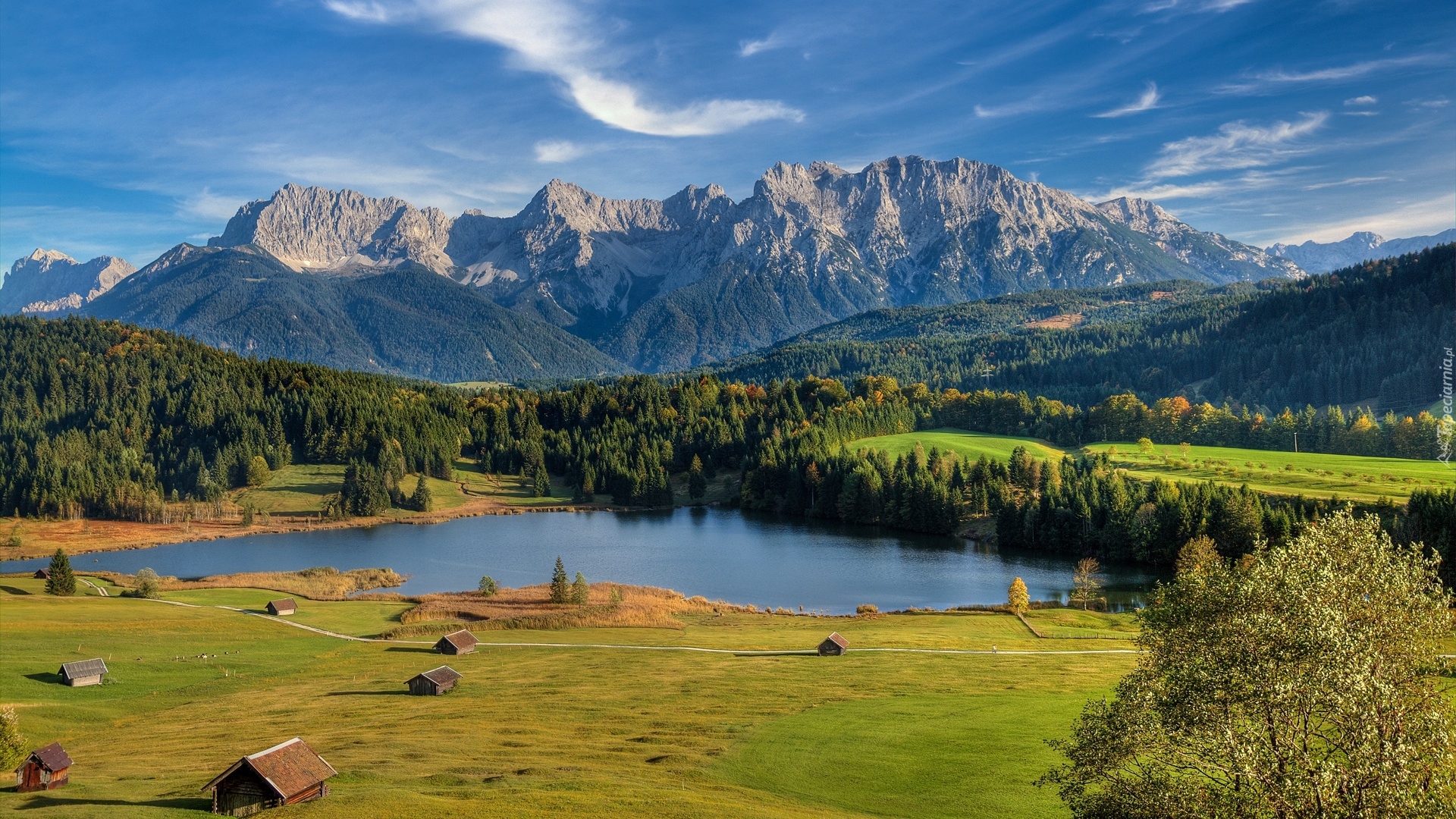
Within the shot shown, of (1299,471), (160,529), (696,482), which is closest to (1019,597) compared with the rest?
(1299,471)

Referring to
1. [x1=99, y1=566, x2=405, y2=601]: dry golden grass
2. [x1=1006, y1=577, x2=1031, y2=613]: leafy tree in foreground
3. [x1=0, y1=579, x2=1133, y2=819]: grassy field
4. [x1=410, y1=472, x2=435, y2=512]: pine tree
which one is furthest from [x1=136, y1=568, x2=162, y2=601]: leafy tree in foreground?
[x1=1006, y1=577, x2=1031, y2=613]: leafy tree in foreground

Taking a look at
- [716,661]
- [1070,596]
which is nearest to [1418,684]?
[716,661]

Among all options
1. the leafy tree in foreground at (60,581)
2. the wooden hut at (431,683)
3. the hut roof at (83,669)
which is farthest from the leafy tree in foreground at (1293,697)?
the leafy tree in foreground at (60,581)

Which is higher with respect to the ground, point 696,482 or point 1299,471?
point 1299,471

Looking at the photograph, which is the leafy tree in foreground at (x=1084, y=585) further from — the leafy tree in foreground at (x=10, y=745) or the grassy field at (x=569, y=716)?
the leafy tree in foreground at (x=10, y=745)

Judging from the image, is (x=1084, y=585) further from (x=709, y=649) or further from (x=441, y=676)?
(x=441, y=676)

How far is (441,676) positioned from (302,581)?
5430 centimetres

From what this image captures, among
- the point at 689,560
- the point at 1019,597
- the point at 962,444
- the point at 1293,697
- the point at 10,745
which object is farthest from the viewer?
the point at 962,444

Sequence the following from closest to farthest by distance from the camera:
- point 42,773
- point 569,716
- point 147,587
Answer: point 42,773, point 569,716, point 147,587

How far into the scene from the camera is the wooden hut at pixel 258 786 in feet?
107

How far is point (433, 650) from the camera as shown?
66.8 metres

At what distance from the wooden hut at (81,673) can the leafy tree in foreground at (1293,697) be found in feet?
186

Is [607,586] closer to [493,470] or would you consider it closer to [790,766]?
[790,766]

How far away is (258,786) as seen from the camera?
3303 cm
